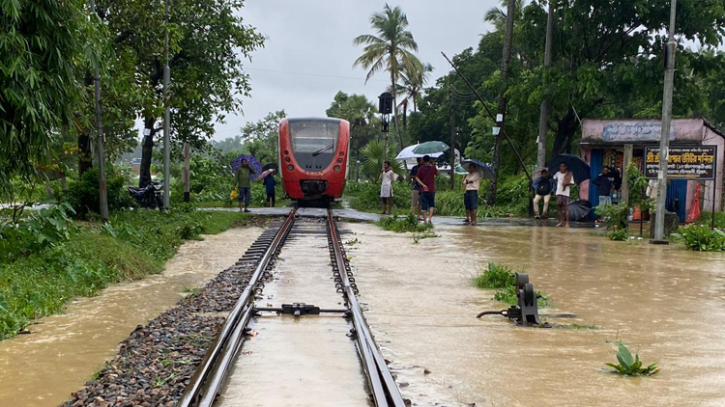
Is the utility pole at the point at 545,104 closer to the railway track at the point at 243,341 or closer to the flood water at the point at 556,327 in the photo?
the flood water at the point at 556,327

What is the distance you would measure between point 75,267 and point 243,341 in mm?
4103

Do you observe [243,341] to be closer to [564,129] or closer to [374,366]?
[374,366]

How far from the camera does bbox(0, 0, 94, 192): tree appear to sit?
8241 mm

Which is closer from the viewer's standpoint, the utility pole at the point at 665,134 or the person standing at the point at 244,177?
the utility pole at the point at 665,134

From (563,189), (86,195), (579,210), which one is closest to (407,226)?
(563,189)

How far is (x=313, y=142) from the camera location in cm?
2512

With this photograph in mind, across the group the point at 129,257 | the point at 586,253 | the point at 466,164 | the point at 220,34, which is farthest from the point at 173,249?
the point at 220,34

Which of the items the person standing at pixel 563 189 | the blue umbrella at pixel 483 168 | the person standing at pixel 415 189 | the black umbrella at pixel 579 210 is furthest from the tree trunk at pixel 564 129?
the person standing at pixel 415 189

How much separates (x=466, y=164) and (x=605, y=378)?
48.8 feet

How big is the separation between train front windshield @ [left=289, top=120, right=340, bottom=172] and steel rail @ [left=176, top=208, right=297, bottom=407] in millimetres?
16202

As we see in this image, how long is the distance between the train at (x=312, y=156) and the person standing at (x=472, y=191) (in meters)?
6.08

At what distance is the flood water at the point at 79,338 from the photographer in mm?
5242

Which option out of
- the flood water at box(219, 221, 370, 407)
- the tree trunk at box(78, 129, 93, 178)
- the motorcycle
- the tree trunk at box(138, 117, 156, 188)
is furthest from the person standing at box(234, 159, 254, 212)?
the flood water at box(219, 221, 370, 407)

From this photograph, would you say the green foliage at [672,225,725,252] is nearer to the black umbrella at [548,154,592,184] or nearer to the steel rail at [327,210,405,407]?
the black umbrella at [548,154,592,184]
